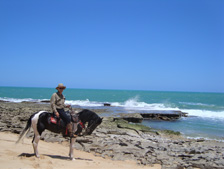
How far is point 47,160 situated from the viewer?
644 centimetres

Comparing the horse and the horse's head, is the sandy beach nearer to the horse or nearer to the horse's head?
the horse

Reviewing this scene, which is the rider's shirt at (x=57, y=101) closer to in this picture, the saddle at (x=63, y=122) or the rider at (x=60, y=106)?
the rider at (x=60, y=106)

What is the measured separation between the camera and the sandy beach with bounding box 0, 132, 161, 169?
5.89 meters

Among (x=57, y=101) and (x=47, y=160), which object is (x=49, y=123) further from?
(x=47, y=160)

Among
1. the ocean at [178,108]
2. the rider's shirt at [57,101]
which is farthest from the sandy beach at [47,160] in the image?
the ocean at [178,108]

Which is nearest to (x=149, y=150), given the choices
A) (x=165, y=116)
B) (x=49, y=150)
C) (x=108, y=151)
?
(x=108, y=151)

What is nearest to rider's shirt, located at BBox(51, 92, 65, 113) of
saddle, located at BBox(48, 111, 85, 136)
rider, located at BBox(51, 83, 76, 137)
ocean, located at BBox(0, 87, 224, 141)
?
rider, located at BBox(51, 83, 76, 137)

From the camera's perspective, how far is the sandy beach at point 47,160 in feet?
→ 19.3

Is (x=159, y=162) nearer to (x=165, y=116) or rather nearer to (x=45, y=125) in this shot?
(x=45, y=125)

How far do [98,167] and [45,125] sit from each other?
7.10 feet

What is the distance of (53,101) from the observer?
656 cm

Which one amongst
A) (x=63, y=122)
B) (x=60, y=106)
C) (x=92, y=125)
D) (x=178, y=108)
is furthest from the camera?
(x=178, y=108)

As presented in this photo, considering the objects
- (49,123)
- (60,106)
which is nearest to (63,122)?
(49,123)

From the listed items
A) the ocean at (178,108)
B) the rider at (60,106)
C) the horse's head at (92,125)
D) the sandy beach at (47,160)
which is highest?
the rider at (60,106)
